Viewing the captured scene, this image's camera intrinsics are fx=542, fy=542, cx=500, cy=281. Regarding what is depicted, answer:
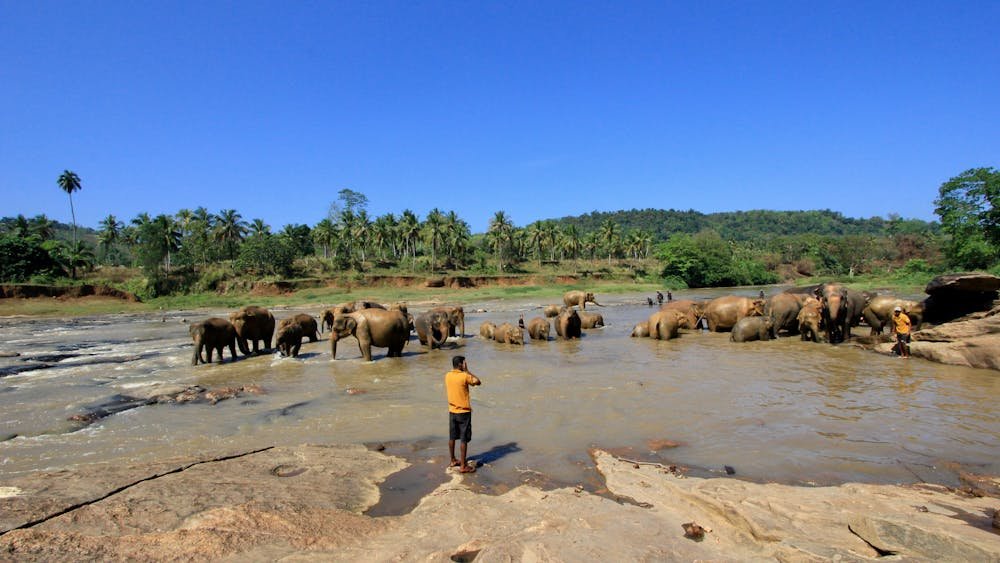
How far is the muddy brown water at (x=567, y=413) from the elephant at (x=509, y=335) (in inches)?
95.2

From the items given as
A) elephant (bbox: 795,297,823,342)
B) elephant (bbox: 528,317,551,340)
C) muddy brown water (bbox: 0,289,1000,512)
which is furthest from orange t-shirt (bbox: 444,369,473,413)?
elephant (bbox: 795,297,823,342)

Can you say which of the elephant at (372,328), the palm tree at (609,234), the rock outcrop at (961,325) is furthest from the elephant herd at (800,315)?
the palm tree at (609,234)

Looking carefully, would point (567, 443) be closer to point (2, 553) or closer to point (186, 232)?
point (2, 553)

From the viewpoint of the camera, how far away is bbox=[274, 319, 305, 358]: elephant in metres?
17.9

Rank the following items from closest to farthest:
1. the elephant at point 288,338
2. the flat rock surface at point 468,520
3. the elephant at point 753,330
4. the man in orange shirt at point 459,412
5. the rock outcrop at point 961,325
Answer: the flat rock surface at point 468,520, the man in orange shirt at point 459,412, the rock outcrop at point 961,325, the elephant at point 288,338, the elephant at point 753,330

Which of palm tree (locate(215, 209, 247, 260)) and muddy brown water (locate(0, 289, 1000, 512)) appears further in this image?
palm tree (locate(215, 209, 247, 260))

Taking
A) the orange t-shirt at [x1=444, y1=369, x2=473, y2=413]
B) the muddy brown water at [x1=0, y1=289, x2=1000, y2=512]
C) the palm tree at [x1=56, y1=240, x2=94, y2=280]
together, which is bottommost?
the muddy brown water at [x1=0, y1=289, x2=1000, y2=512]

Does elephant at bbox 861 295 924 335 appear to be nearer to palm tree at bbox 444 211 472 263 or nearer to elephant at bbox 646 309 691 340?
elephant at bbox 646 309 691 340

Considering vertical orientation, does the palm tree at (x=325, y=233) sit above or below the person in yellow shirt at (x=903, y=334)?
above

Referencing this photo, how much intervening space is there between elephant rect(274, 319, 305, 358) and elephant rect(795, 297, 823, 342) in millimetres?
16999

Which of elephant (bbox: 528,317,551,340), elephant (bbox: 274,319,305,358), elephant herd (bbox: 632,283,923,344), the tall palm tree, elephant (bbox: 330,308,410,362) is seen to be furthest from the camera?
the tall palm tree

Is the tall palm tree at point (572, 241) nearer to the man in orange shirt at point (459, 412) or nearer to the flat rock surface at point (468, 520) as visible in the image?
the man in orange shirt at point (459, 412)

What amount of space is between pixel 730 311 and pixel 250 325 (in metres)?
18.2

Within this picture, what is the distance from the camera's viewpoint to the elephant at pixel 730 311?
21328 mm
